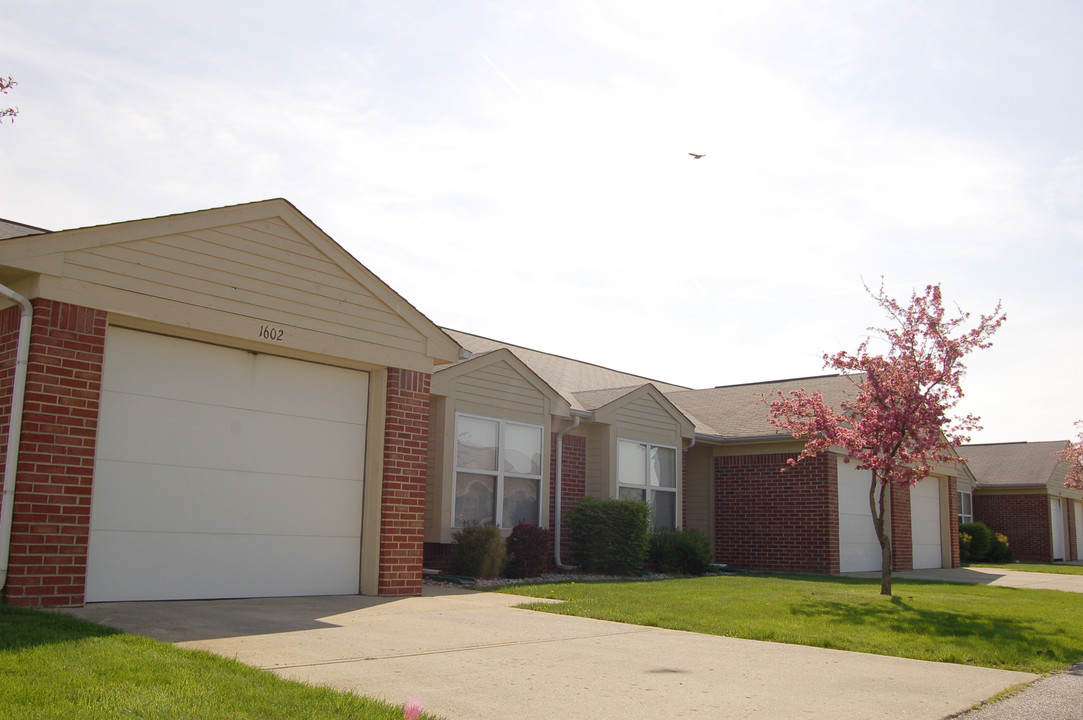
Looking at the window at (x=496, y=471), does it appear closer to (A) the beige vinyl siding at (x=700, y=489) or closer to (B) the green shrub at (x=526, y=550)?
(B) the green shrub at (x=526, y=550)

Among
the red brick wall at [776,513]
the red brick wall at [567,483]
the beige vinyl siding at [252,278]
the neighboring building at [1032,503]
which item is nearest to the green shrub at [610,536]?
the red brick wall at [567,483]

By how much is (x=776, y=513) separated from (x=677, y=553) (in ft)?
12.1

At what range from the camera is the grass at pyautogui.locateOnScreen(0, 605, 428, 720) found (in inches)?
181

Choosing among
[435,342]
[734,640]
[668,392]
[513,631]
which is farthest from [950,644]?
[668,392]

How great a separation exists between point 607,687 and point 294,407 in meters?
5.60

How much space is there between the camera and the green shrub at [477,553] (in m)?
13.7

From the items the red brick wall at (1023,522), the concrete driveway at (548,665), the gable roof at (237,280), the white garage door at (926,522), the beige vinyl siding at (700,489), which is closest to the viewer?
the concrete driveway at (548,665)

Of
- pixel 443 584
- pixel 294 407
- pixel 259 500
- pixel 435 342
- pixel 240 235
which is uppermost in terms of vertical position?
pixel 240 235

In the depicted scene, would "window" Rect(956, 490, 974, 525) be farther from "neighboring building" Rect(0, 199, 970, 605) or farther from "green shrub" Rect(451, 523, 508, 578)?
"neighboring building" Rect(0, 199, 970, 605)

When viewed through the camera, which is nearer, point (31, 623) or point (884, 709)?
point (884, 709)

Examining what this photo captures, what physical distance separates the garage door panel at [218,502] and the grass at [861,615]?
8.78ft

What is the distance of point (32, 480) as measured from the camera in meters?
7.87

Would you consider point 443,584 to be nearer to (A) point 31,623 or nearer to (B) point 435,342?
(B) point 435,342

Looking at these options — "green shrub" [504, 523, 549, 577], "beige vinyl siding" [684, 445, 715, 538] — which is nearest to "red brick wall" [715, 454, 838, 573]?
"beige vinyl siding" [684, 445, 715, 538]
